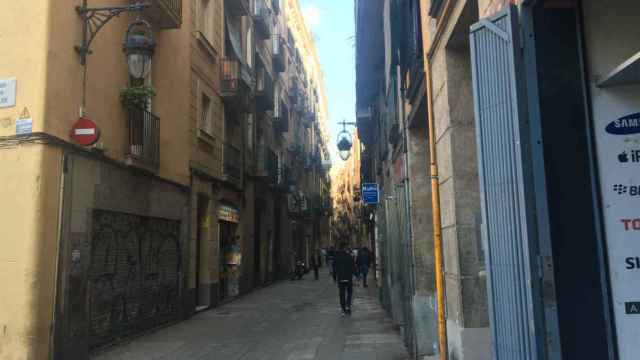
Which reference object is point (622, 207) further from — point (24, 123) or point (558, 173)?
point (24, 123)

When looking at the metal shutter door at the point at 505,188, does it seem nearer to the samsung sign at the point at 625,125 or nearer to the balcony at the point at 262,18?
the samsung sign at the point at 625,125

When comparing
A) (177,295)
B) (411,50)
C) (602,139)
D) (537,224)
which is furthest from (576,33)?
(177,295)

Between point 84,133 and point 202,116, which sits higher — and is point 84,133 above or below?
below

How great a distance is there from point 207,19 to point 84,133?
956 cm

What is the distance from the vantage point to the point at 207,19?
726 inches

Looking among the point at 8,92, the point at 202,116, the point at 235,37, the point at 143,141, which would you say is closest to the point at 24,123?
the point at 8,92

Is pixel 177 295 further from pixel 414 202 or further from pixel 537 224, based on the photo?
pixel 537 224

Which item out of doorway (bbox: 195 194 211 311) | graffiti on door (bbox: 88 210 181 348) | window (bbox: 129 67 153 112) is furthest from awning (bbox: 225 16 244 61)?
graffiti on door (bbox: 88 210 181 348)

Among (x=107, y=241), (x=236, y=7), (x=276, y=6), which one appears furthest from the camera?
(x=276, y=6)

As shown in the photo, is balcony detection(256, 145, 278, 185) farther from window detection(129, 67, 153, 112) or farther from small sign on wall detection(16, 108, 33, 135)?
small sign on wall detection(16, 108, 33, 135)

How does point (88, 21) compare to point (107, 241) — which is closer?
point (88, 21)

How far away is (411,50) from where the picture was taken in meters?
9.31

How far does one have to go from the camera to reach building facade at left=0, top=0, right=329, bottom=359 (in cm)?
917

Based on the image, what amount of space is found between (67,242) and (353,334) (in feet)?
19.7
